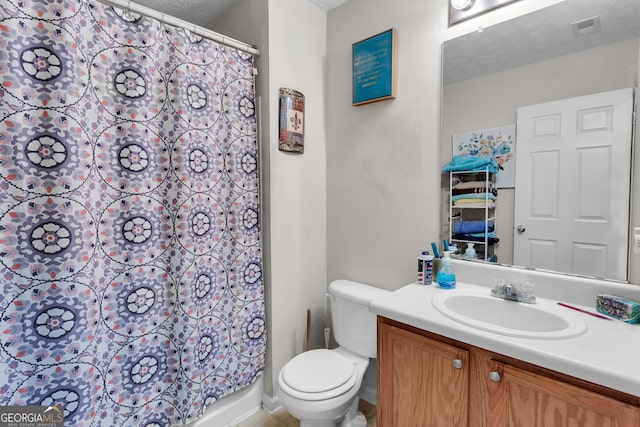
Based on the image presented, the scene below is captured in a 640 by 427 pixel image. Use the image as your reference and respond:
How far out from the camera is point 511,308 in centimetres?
124

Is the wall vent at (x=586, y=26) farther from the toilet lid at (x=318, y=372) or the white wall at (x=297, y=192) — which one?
the toilet lid at (x=318, y=372)

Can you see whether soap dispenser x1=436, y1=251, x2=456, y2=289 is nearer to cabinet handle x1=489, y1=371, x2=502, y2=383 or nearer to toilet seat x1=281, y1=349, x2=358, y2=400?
cabinet handle x1=489, y1=371, x2=502, y2=383

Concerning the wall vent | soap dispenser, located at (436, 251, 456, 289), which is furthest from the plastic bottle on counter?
the wall vent

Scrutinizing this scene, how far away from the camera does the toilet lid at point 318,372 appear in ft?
4.64

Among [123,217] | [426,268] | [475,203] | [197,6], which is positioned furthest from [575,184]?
[197,6]

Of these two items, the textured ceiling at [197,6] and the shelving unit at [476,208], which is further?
the textured ceiling at [197,6]

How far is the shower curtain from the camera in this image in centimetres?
108

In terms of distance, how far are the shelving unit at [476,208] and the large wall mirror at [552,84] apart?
3 cm

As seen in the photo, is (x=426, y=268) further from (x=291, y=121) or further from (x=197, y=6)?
(x=197, y=6)

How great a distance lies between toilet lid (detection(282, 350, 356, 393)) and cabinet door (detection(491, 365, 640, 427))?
69 centimetres

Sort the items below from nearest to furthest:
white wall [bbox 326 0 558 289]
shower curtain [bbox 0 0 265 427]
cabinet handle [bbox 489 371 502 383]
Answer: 1. cabinet handle [bbox 489 371 502 383]
2. shower curtain [bbox 0 0 265 427]
3. white wall [bbox 326 0 558 289]

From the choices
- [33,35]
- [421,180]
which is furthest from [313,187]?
[33,35]

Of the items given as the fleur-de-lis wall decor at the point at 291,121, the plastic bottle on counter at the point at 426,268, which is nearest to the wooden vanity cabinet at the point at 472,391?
the plastic bottle on counter at the point at 426,268

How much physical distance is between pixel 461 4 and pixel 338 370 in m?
1.86
